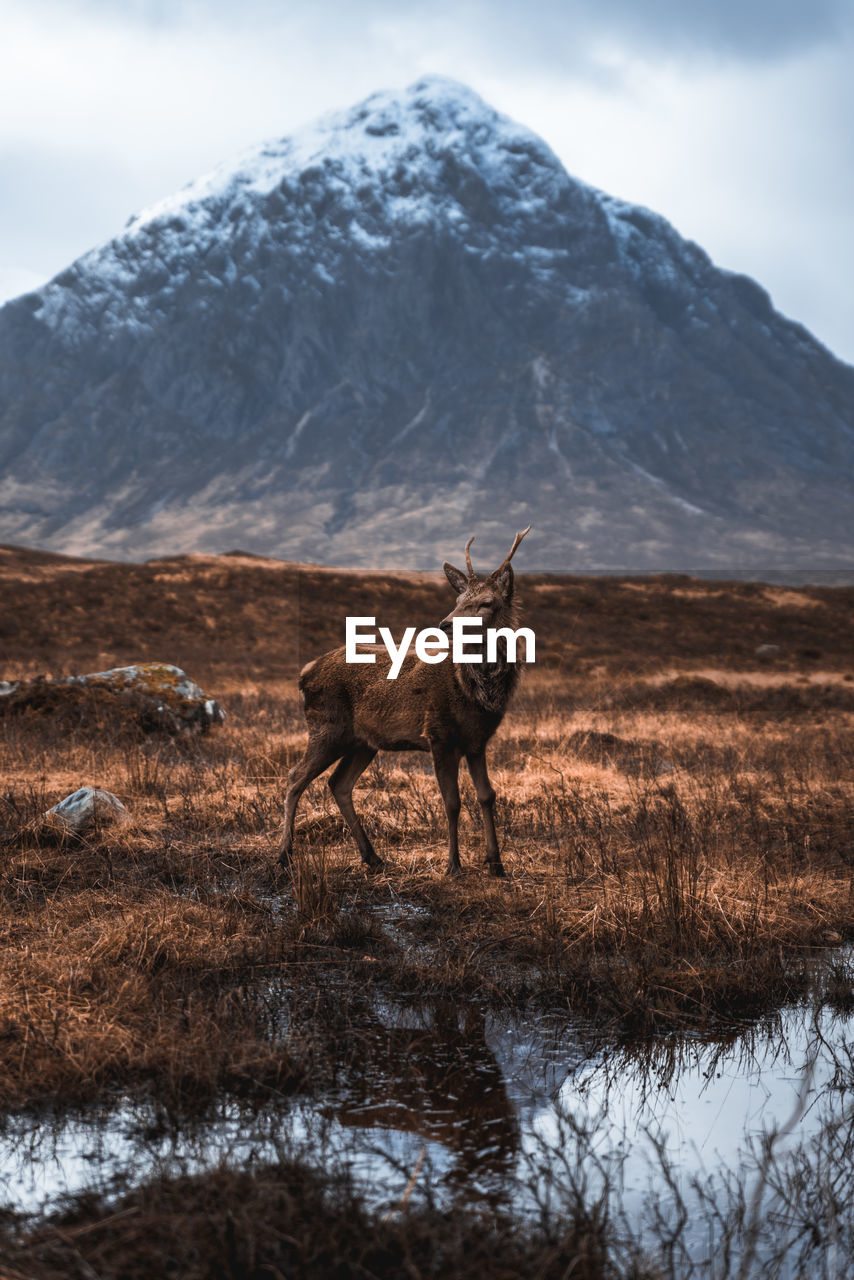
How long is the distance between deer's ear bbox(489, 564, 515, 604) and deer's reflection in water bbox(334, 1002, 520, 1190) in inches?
130

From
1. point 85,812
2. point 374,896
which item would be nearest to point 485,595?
point 374,896

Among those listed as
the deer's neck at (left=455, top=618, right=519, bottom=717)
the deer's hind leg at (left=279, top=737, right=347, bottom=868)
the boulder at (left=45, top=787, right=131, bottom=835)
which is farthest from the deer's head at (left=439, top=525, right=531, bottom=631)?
the boulder at (left=45, top=787, right=131, bottom=835)

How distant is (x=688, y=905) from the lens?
21.8 feet

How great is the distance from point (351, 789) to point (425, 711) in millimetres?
1007

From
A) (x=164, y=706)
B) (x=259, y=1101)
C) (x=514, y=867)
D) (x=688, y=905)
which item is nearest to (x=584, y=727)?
(x=164, y=706)

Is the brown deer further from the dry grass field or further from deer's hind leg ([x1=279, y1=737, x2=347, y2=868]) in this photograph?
the dry grass field

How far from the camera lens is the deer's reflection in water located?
4.17m

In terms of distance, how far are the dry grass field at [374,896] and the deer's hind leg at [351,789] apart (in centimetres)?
15

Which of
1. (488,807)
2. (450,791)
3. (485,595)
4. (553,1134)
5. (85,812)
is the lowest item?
(553,1134)

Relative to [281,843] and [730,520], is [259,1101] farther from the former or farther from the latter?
[730,520]

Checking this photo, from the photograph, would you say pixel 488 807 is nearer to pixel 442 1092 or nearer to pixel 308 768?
pixel 308 768

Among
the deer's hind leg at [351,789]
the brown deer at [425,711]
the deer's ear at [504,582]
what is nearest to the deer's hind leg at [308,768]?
the brown deer at [425,711]

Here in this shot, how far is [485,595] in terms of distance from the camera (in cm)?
779

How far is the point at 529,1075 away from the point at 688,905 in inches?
83.3
